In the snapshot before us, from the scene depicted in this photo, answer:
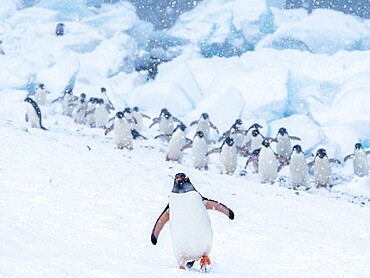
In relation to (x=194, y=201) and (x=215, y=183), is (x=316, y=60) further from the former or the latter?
(x=194, y=201)

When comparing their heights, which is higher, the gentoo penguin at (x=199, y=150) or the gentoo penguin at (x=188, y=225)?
the gentoo penguin at (x=188, y=225)

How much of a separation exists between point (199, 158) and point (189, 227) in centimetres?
704

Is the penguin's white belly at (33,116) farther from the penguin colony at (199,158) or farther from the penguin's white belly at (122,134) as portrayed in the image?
the penguin's white belly at (122,134)

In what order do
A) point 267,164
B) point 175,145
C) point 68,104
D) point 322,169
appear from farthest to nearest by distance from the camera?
1. point 68,104
2. point 175,145
3. point 322,169
4. point 267,164

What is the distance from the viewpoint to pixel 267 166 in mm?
10742

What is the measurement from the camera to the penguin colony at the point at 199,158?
448 cm

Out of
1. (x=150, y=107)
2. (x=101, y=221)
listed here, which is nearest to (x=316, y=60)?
(x=150, y=107)

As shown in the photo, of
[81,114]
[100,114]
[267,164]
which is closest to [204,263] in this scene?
[267,164]

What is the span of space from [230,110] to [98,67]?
8218mm

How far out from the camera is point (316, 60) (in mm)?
21125

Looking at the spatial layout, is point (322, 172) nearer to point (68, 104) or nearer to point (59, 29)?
point (68, 104)

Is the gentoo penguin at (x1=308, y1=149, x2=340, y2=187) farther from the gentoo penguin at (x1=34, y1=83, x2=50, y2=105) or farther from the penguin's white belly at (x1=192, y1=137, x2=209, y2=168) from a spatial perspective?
the gentoo penguin at (x1=34, y1=83, x2=50, y2=105)

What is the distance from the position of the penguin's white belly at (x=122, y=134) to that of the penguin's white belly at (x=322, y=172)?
4.19 meters

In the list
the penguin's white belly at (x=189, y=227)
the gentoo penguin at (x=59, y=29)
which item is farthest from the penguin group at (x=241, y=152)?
the gentoo penguin at (x=59, y=29)
